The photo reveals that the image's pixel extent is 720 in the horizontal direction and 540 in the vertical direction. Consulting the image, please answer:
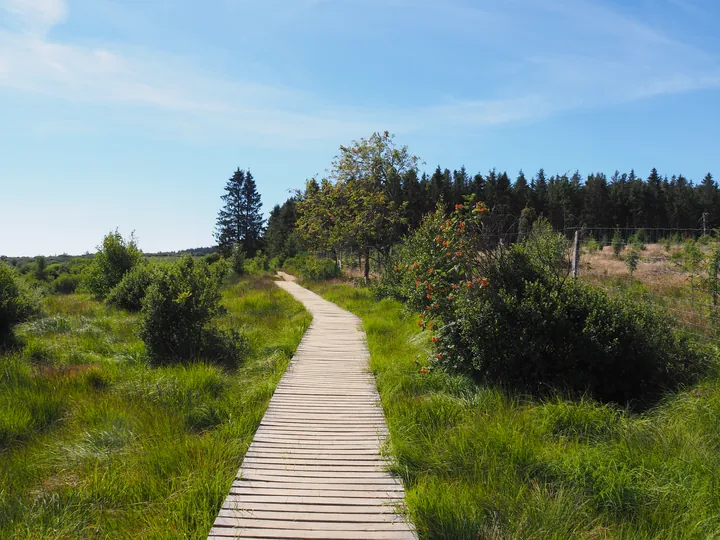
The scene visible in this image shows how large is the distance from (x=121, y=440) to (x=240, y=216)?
55.5 meters

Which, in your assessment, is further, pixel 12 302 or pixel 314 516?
pixel 12 302

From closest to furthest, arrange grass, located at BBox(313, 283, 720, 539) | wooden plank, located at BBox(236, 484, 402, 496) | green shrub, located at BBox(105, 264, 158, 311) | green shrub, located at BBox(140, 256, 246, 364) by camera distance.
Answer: grass, located at BBox(313, 283, 720, 539)
wooden plank, located at BBox(236, 484, 402, 496)
green shrub, located at BBox(140, 256, 246, 364)
green shrub, located at BBox(105, 264, 158, 311)

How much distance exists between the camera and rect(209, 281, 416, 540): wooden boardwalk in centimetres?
308

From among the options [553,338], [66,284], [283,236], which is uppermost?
[283,236]

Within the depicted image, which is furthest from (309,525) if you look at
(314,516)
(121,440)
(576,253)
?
(576,253)

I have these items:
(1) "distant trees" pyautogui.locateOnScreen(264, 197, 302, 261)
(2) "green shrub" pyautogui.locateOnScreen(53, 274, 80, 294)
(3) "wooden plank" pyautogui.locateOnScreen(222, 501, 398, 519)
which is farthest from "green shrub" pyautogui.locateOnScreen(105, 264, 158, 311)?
(1) "distant trees" pyautogui.locateOnScreen(264, 197, 302, 261)

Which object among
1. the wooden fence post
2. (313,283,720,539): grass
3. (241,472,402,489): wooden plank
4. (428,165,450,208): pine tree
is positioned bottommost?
(241,472,402,489): wooden plank

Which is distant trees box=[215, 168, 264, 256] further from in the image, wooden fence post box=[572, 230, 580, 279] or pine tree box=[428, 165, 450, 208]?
wooden fence post box=[572, 230, 580, 279]

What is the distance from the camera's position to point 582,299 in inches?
223

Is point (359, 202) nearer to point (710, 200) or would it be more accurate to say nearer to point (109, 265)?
point (109, 265)

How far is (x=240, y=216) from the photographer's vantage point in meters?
57.6

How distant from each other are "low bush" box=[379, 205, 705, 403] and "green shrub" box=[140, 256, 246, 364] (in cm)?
408

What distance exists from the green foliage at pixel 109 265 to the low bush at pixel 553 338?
18.2 m

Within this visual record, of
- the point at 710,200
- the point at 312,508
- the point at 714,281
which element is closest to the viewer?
the point at 312,508
